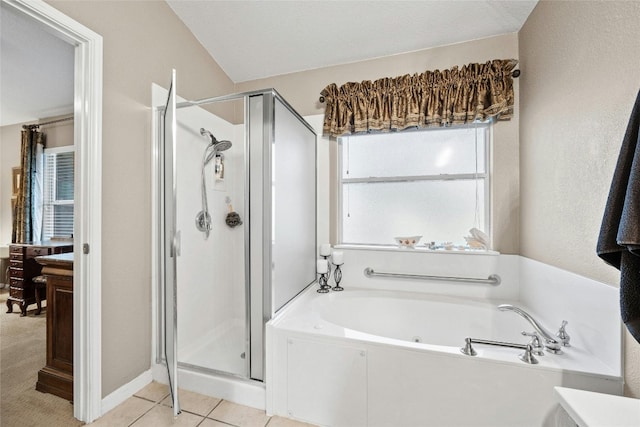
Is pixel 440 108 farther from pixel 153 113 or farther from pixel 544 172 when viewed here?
pixel 153 113

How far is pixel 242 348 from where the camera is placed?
216 cm

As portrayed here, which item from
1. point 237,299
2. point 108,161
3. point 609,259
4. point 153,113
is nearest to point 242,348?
point 237,299

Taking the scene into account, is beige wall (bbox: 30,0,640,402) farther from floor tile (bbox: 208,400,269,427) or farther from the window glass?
floor tile (bbox: 208,400,269,427)

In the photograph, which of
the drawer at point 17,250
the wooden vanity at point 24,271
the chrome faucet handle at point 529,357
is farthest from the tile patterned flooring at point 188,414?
the drawer at point 17,250

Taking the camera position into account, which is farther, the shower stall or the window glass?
the window glass

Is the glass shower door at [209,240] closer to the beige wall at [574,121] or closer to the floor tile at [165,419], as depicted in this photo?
the floor tile at [165,419]

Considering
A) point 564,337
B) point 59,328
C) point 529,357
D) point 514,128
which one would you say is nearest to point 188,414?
point 59,328

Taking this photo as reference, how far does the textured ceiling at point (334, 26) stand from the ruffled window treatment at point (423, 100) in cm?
28

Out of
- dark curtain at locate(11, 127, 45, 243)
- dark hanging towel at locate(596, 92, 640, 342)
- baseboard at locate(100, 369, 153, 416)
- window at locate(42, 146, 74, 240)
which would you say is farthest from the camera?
window at locate(42, 146, 74, 240)

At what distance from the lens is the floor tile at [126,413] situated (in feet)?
5.06

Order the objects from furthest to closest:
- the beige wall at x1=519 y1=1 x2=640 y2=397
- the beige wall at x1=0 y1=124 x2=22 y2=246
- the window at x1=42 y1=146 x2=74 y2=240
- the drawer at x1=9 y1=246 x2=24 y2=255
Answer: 1. the beige wall at x1=0 y1=124 x2=22 y2=246
2. the window at x1=42 y1=146 x2=74 y2=240
3. the drawer at x1=9 y1=246 x2=24 y2=255
4. the beige wall at x1=519 y1=1 x2=640 y2=397

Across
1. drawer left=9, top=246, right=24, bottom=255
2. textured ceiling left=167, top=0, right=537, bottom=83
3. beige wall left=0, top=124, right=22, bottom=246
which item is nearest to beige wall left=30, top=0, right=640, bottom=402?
textured ceiling left=167, top=0, right=537, bottom=83

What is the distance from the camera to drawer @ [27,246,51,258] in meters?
3.32

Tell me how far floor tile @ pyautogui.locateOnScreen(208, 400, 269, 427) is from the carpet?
2.44 ft
